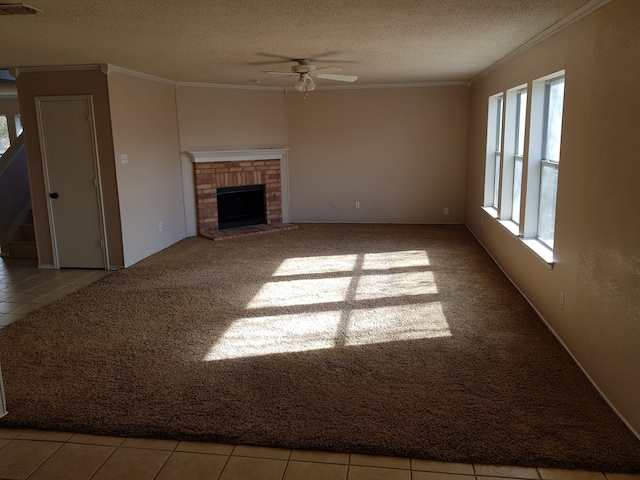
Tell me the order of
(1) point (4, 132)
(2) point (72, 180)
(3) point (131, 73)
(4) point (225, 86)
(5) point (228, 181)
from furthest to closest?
1. (1) point (4, 132)
2. (5) point (228, 181)
3. (4) point (225, 86)
4. (3) point (131, 73)
5. (2) point (72, 180)

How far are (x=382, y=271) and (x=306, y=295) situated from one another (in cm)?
117

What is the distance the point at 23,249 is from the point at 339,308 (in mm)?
4836

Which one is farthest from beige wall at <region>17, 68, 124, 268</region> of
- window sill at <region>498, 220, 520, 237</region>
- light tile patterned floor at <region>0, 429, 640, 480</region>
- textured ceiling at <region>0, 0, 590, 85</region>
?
window sill at <region>498, 220, 520, 237</region>

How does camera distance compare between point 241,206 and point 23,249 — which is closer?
point 23,249

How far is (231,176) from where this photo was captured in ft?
27.6

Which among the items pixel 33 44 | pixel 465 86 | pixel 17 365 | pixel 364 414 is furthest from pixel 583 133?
pixel 465 86

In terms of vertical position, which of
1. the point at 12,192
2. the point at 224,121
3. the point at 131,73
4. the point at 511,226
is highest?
the point at 131,73

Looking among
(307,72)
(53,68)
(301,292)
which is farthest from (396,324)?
(53,68)

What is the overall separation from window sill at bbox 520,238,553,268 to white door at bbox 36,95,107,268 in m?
4.74

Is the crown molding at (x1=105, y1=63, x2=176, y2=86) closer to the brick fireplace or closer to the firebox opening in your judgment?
the brick fireplace

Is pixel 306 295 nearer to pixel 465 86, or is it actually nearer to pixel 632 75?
pixel 632 75

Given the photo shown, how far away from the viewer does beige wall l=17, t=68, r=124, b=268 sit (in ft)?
19.3

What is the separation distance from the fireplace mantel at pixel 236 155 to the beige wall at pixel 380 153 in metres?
0.34

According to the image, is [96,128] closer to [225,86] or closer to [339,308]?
[225,86]
